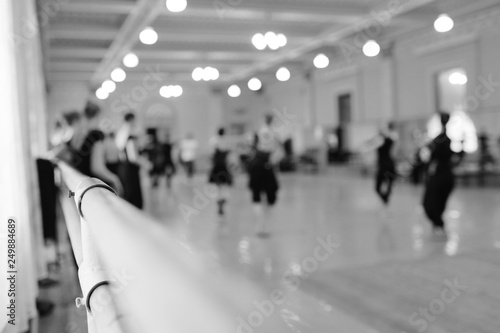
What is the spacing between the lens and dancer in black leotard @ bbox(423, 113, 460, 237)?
5488 mm

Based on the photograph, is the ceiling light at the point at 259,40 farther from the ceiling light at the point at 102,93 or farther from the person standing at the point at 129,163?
the ceiling light at the point at 102,93

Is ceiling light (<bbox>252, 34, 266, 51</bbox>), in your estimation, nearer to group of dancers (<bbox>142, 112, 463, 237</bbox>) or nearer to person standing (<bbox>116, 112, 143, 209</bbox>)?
group of dancers (<bbox>142, 112, 463, 237</bbox>)

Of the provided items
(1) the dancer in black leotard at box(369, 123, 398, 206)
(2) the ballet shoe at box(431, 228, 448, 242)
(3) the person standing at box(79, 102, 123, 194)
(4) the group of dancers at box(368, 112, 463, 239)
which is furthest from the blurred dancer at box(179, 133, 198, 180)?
(3) the person standing at box(79, 102, 123, 194)

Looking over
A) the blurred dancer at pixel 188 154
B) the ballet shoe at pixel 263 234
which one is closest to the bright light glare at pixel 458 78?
the ballet shoe at pixel 263 234

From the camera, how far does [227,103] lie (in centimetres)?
2272

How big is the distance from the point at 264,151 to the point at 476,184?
26.3ft

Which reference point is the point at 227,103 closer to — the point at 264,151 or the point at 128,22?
the point at 128,22

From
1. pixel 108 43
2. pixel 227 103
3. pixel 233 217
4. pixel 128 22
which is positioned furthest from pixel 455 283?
pixel 227 103

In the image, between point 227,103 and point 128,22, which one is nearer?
point 128,22

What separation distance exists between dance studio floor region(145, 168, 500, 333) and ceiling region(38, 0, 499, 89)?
13.5 feet

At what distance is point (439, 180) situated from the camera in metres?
5.60

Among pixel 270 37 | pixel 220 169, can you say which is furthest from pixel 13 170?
pixel 270 37

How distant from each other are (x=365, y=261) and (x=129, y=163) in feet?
9.81

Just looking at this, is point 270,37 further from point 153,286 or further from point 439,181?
point 153,286
